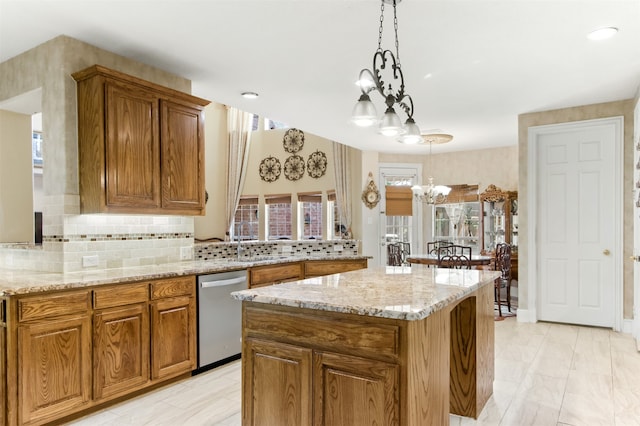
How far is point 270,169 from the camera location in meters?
8.98

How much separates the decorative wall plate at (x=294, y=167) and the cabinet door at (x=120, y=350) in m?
5.89

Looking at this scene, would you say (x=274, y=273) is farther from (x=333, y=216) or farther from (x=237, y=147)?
(x=237, y=147)

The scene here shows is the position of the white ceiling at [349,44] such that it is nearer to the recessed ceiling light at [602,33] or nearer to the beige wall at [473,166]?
the recessed ceiling light at [602,33]

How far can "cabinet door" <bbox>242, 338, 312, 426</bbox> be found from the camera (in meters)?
1.95

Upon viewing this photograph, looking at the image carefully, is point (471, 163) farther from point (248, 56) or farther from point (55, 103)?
point (55, 103)

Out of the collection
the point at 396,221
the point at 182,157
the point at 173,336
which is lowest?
the point at 173,336

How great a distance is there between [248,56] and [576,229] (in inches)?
163

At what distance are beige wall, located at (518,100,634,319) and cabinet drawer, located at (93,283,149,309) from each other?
14.0ft

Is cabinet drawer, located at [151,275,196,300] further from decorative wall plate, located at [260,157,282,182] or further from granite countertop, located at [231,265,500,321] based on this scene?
decorative wall plate, located at [260,157,282,182]

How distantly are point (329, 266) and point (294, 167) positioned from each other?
13.9 ft

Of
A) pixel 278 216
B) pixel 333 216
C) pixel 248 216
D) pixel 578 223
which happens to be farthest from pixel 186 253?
pixel 248 216

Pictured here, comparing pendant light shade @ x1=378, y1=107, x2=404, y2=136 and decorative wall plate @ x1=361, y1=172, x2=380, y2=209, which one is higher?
pendant light shade @ x1=378, y1=107, x2=404, y2=136

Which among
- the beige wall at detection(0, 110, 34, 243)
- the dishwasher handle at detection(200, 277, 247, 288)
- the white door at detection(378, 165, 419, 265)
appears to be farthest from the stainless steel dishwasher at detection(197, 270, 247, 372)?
the white door at detection(378, 165, 419, 265)

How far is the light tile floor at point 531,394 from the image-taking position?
2.62m
